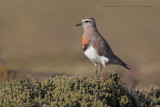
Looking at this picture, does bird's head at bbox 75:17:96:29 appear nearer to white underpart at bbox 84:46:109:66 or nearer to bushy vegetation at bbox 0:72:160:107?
white underpart at bbox 84:46:109:66

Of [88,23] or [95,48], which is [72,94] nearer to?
[95,48]

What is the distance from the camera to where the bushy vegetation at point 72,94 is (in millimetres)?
7812

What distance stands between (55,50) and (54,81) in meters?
24.6

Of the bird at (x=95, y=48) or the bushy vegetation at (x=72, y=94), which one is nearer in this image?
the bushy vegetation at (x=72, y=94)

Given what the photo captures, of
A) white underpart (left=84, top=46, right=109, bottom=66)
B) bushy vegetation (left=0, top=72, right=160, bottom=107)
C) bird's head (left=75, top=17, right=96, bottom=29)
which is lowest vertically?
bushy vegetation (left=0, top=72, right=160, bottom=107)

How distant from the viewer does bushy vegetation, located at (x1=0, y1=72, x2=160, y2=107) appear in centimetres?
781

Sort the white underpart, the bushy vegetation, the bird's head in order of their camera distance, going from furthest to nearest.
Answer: the bird's head → the white underpart → the bushy vegetation

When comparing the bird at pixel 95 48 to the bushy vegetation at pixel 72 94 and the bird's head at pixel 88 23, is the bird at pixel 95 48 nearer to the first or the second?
the bird's head at pixel 88 23

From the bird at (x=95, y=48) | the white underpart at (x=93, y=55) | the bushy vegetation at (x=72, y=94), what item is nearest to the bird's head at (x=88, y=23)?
the bird at (x=95, y=48)

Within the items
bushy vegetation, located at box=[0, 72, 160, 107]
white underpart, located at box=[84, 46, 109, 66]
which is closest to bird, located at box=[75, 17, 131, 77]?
white underpart, located at box=[84, 46, 109, 66]

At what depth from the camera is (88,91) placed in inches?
337

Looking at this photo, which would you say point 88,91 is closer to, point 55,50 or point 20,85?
point 20,85

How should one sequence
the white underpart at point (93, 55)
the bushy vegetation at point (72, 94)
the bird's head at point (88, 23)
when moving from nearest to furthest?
the bushy vegetation at point (72, 94) → the white underpart at point (93, 55) → the bird's head at point (88, 23)

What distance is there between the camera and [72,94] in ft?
26.8
